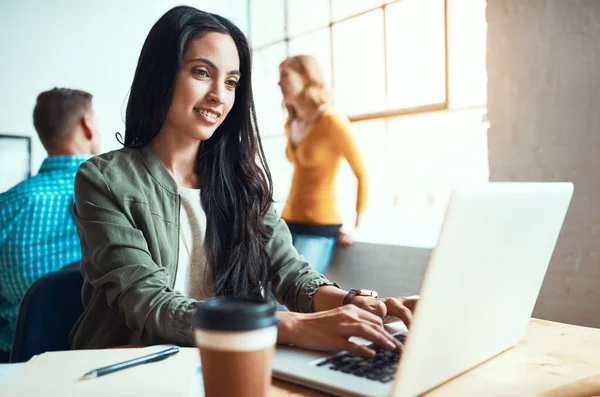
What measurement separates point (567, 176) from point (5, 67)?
11.4 ft

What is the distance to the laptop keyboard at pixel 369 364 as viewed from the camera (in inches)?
28.4

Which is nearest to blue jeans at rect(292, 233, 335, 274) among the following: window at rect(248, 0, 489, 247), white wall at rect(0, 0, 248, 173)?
window at rect(248, 0, 489, 247)

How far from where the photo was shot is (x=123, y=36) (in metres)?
4.30

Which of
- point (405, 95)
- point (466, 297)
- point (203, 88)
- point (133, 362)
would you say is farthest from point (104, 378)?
point (405, 95)

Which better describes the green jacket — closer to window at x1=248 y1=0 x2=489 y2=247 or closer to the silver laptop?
the silver laptop

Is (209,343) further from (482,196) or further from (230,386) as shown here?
(482,196)

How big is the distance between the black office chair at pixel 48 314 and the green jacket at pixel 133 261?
0.06m

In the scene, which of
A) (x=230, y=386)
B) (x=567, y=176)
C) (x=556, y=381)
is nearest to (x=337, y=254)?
(x=567, y=176)

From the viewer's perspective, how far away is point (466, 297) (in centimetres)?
68

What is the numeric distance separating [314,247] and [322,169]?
16.3 inches

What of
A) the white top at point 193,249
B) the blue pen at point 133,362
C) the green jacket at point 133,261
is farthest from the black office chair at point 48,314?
the blue pen at point 133,362

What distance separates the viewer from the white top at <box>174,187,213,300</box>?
1.30m

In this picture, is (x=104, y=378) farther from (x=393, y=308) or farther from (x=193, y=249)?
(x=193, y=249)

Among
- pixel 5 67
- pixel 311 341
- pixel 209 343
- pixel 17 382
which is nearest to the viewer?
pixel 209 343
